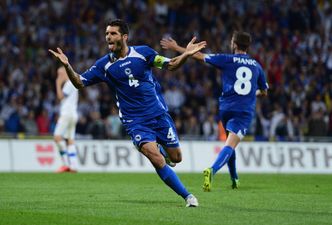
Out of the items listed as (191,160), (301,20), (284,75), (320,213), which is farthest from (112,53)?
(301,20)

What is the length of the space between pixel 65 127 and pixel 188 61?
932 cm

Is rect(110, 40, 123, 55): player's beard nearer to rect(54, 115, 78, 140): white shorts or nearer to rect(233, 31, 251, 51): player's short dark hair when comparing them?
rect(233, 31, 251, 51): player's short dark hair

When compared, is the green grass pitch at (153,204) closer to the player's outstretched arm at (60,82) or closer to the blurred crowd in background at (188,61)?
the player's outstretched arm at (60,82)

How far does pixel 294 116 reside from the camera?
93.9ft

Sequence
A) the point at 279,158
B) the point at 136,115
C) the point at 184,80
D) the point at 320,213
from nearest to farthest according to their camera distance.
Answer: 1. the point at 320,213
2. the point at 136,115
3. the point at 279,158
4. the point at 184,80

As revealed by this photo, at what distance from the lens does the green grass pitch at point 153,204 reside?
10180 mm

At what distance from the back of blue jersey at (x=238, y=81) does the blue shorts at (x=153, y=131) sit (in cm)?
299

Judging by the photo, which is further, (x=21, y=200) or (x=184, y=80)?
(x=184, y=80)

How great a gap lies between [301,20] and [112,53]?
2042 cm

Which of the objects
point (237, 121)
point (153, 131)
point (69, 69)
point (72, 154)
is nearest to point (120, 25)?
point (69, 69)

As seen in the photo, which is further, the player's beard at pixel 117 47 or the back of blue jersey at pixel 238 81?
the back of blue jersey at pixel 238 81

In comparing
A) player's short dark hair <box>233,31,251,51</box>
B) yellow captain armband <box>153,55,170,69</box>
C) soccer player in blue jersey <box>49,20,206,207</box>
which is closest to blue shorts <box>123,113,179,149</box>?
soccer player in blue jersey <box>49,20,206,207</box>

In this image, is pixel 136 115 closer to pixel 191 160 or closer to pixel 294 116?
pixel 191 160

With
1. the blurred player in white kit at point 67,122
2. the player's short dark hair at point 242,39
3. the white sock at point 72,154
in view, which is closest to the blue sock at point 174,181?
the player's short dark hair at point 242,39
